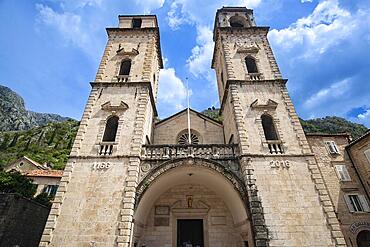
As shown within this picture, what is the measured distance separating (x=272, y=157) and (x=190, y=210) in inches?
243

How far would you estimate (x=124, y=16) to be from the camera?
1984cm

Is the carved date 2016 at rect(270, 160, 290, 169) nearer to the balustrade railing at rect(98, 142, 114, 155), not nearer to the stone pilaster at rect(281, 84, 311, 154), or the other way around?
the stone pilaster at rect(281, 84, 311, 154)

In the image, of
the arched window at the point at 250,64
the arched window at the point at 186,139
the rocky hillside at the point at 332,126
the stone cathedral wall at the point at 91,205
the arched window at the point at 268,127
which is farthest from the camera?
the rocky hillside at the point at 332,126

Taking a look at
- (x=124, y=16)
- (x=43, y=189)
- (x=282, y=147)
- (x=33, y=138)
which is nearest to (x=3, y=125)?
(x=33, y=138)

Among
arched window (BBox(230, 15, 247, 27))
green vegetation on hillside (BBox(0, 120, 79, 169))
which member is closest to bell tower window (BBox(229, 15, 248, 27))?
arched window (BBox(230, 15, 247, 27))

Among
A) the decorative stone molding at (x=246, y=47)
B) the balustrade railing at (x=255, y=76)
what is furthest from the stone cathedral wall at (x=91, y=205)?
the decorative stone molding at (x=246, y=47)

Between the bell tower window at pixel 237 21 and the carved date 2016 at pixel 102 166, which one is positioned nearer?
the carved date 2016 at pixel 102 166

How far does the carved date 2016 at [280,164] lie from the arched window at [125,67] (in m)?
12.1

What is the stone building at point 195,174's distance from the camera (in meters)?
9.46

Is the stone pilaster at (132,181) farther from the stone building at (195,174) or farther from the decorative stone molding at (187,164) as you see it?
the decorative stone molding at (187,164)

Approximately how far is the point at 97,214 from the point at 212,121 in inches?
425

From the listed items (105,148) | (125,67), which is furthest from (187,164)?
(125,67)

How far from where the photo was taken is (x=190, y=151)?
11.8m

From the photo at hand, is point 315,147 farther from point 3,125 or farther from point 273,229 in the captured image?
point 3,125
